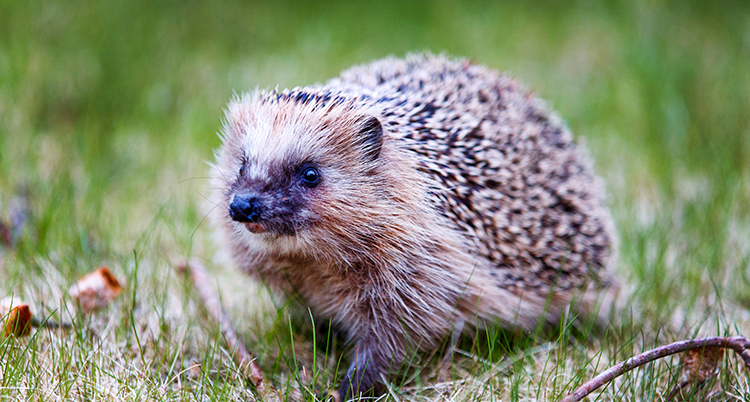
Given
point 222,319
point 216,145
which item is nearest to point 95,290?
point 222,319

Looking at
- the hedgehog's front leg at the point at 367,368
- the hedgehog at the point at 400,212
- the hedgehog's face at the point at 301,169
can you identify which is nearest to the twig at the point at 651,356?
the hedgehog at the point at 400,212

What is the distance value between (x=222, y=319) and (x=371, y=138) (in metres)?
1.16

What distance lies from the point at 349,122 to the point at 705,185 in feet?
10.5

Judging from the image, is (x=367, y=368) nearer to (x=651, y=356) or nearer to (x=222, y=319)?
(x=222, y=319)

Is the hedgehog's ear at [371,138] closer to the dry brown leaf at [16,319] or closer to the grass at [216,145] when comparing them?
the grass at [216,145]

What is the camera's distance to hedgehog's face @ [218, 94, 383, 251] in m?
2.71

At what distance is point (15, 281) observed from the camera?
325 centimetres

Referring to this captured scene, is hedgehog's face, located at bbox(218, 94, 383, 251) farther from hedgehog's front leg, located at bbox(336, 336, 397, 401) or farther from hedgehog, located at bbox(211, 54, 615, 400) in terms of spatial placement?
hedgehog's front leg, located at bbox(336, 336, 397, 401)

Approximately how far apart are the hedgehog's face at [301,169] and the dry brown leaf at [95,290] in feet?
2.72

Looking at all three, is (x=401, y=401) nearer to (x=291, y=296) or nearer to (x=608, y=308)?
(x=291, y=296)

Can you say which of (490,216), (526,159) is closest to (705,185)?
(526,159)

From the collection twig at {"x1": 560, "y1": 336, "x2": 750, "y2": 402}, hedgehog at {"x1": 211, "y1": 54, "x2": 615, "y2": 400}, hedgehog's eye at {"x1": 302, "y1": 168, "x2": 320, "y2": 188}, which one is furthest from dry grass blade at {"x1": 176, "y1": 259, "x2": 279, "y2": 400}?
twig at {"x1": 560, "y1": 336, "x2": 750, "y2": 402}

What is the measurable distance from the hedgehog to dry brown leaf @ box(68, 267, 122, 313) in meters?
0.63

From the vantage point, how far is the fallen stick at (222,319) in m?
2.85
